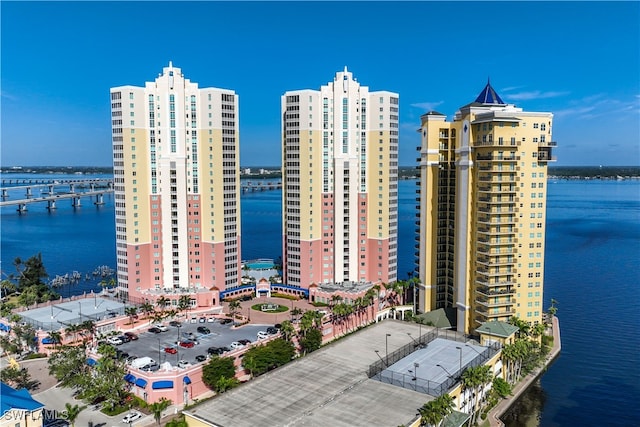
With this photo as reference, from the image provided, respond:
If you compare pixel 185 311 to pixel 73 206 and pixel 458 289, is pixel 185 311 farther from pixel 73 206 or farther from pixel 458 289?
pixel 73 206

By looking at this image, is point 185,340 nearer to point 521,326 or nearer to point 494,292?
point 494,292

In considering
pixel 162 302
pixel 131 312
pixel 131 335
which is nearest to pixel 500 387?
pixel 131 335

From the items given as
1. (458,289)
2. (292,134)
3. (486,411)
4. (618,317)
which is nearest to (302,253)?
(292,134)

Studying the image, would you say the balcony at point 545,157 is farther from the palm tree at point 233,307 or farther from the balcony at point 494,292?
the palm tree at point 233,307

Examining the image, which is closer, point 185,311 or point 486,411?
point 486,411

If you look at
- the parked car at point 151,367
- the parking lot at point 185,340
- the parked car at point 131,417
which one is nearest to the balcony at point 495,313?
the parking lot at point 185,340

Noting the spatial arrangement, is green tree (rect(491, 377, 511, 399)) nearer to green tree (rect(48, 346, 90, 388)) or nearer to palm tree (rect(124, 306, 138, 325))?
green tree (rect(48, 346, 90, 388))

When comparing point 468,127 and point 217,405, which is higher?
point 468,127
